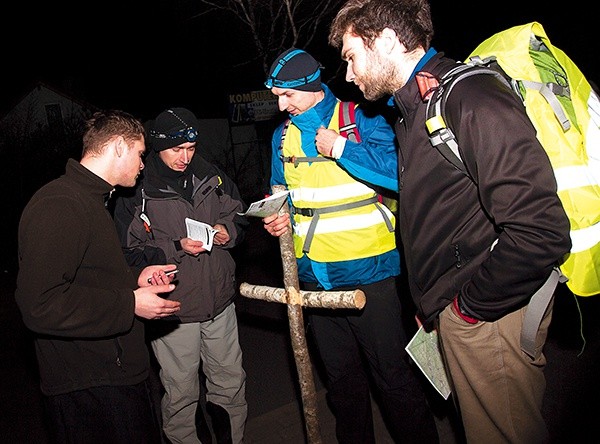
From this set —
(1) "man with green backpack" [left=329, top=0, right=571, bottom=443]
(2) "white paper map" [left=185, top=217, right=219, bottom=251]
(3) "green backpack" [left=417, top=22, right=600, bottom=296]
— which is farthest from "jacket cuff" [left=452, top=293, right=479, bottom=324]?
(2) "white paper map" [left=185, top=217, right=219, bottom=251]

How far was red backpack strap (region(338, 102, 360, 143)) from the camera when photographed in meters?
3.05

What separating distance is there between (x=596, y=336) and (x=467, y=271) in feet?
12.2

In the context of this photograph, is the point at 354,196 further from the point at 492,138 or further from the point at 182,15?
the point at 182,15

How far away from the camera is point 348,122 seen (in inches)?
123

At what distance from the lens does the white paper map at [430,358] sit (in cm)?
256

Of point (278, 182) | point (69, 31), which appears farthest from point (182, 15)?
point (278, 182)

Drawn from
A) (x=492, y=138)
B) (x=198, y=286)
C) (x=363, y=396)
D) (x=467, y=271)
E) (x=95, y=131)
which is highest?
(x=95, y=131)

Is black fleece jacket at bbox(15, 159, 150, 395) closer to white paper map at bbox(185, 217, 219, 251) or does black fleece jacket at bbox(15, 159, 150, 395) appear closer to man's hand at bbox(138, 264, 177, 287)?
man's hand at bbox(138, 264, 177, 287)

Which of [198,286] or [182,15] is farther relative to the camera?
[182,15]

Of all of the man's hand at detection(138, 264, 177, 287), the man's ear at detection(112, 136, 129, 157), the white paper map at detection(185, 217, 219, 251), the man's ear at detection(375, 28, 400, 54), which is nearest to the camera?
the man's ear at detection(375, 28, 400, 54)

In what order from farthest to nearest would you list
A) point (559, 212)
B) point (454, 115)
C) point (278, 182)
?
1. point (278, 182)
2. point (454, 115)
3. point (559, 212)

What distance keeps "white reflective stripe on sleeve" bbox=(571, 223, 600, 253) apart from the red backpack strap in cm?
145

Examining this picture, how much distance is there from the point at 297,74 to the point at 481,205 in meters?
1.59

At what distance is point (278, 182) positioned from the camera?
3529 millimetres
